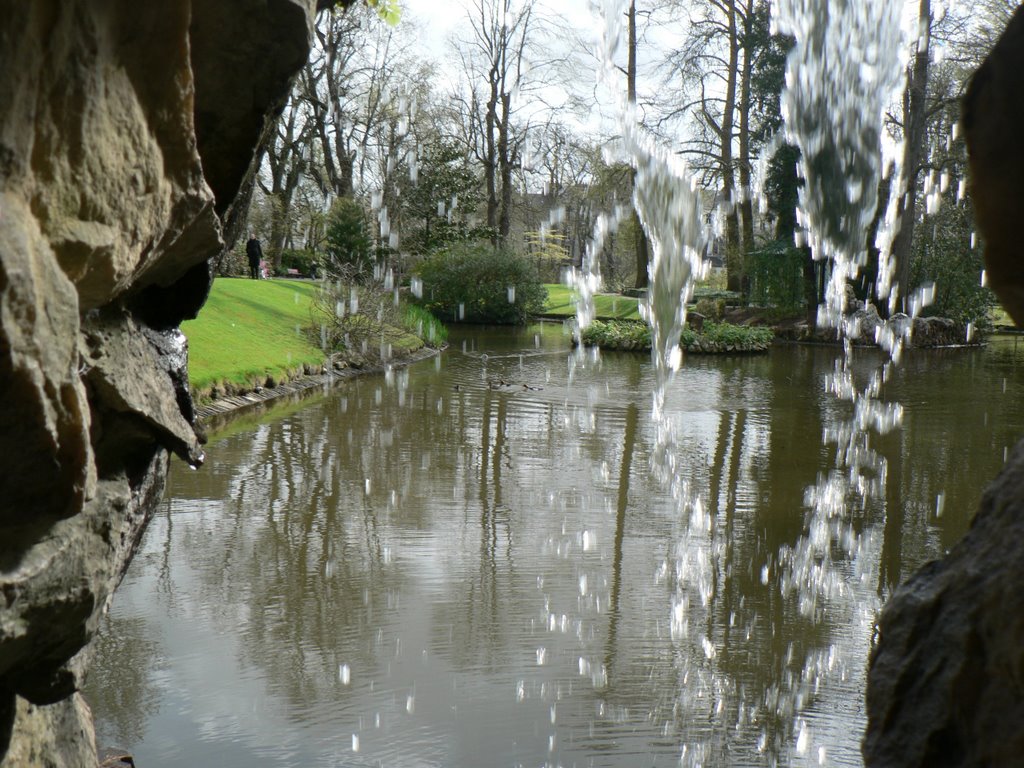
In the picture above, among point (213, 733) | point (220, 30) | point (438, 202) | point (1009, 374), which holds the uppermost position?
point (438, 202)

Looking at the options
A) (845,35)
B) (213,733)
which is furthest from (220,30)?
(845,35)

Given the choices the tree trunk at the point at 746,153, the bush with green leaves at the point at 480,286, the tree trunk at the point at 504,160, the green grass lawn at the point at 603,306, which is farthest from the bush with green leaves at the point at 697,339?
the tree trunk at the point at 504,160

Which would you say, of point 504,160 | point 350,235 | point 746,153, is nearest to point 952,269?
point 746,153

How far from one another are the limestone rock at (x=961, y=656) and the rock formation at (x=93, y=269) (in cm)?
175

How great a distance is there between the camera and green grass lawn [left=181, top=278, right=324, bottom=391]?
13.1 meters

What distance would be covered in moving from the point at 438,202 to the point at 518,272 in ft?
35.8

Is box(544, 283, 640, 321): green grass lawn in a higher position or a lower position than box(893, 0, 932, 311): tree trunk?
lower

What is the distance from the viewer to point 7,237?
5.53 feet

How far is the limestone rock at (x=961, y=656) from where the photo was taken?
177 centimetres

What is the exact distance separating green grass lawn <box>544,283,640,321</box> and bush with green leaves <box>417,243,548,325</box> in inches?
124

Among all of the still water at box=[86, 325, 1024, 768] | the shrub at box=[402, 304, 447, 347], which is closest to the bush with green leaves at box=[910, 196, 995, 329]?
the shrub at box=[402, 304, 447, 347]

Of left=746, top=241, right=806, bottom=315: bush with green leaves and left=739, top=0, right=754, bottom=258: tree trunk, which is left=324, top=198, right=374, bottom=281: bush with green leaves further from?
left=739, top=0, right=754, bottom=258: tree trunk

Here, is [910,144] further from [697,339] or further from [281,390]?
[281,390]

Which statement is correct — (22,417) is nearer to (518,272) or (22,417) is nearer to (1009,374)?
(1009,374)
